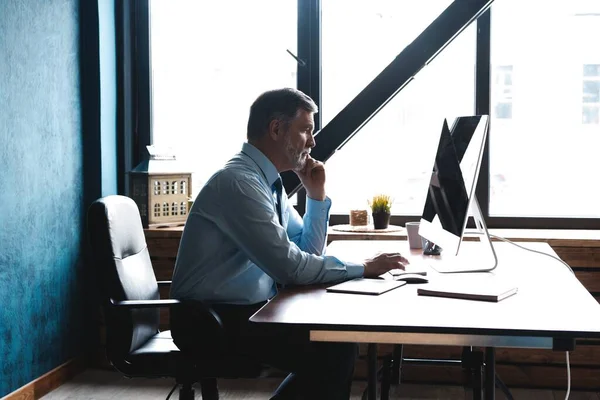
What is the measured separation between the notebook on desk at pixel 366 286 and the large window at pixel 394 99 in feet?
6.21

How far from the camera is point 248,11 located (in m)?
4.11

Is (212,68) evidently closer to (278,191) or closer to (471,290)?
(278,191)

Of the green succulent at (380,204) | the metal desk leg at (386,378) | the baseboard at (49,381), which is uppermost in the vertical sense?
the green succulent at (380,204)

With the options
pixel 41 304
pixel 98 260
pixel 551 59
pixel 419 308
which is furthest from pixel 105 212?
A: pixel 551 59

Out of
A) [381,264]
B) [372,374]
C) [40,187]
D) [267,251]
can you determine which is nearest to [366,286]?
[381,264]

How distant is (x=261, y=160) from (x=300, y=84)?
1.72 metres

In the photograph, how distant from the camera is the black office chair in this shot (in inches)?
85.9

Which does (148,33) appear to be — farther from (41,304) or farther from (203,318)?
(203,318)

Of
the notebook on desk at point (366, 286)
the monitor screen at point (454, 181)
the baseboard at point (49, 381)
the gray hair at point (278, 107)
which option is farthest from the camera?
the baseboard at point (49, 381)

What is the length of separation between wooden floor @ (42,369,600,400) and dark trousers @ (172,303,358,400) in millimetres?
1258

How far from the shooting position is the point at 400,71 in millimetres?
3145

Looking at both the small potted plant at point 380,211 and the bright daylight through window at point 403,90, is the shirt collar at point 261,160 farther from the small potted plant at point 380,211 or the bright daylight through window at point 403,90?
the bright daylight through window at point 403,90

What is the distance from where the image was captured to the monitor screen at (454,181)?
2.08 metres

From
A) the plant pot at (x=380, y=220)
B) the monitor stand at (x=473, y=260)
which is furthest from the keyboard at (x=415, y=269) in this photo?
the plant pot at (x=380, y=220)
